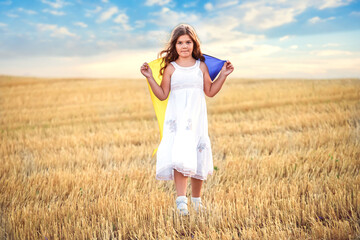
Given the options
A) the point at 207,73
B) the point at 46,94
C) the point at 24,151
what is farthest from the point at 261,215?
the point at 46,94

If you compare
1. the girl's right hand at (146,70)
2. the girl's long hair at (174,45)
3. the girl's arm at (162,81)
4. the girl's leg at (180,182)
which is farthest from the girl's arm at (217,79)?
the girl's leg at (180,182)

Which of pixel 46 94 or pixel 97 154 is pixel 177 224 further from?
pixel 46 94

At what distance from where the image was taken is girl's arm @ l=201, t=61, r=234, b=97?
3.08 meters

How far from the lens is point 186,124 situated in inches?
113

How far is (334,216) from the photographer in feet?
9.29

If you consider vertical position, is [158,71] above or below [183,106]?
above

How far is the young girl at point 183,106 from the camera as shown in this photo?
289cm

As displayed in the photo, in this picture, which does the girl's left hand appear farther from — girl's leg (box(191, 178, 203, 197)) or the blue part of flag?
girl's leg (box(191, 178, 203, 197))

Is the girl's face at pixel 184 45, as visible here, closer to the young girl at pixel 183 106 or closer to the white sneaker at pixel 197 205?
the young girl at pixel 183 106

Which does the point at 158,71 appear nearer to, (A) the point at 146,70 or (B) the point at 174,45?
(A) the point at 146,70

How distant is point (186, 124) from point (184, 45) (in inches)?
32.6

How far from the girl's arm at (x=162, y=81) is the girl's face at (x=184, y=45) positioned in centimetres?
19

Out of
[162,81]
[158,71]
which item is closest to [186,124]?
[162,81]

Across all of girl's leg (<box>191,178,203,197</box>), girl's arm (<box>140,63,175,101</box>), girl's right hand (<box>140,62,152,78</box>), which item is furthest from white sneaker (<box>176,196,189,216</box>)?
girl's right hand (<box>140,62,152,78</box>)
